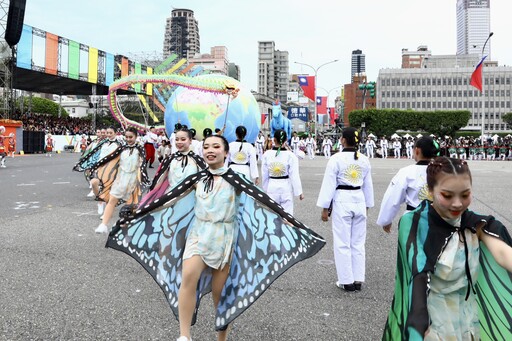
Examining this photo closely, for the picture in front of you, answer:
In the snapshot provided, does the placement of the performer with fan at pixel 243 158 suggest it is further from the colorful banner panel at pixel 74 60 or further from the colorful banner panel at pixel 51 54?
the colorful banner panel at pixel 74 60

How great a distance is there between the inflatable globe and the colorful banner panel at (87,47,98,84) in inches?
974

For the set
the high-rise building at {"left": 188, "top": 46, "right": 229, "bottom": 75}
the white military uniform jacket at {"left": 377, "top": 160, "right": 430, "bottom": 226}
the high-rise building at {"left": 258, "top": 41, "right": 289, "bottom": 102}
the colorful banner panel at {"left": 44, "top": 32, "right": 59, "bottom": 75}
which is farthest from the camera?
the high-rise building at {"left": 258, "top": 41, "right": 289, "bottom": 102}

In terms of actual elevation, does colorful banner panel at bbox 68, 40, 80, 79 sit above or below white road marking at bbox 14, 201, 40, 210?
above

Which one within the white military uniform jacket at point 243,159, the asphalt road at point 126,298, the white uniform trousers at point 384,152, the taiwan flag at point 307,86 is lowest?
the asphalt road at point 126,298

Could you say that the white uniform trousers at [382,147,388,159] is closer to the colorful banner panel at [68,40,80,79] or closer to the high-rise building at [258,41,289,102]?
the colorful banner panel at [68,40,80,79]

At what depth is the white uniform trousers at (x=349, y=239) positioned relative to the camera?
4562 mm

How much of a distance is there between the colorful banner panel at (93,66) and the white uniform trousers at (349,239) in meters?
38.2

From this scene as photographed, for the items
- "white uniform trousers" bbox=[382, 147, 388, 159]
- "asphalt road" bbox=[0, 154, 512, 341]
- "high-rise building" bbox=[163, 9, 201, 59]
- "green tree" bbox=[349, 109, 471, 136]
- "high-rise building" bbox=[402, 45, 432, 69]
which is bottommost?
"asphalt road" bbox=[0, 154, 512, 341]

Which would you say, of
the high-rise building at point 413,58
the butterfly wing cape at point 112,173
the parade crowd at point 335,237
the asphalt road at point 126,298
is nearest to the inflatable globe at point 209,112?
the butterfly wing cape at point 112,173

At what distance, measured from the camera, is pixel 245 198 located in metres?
3.37


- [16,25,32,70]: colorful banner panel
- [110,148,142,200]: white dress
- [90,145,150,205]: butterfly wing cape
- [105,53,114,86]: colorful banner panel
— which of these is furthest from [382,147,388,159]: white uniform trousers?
[110,148,142,200]: white dress

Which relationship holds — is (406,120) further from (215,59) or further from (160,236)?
(215,59)

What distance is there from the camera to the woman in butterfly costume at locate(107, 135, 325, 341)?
10.1 ft

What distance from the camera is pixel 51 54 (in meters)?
34.8
